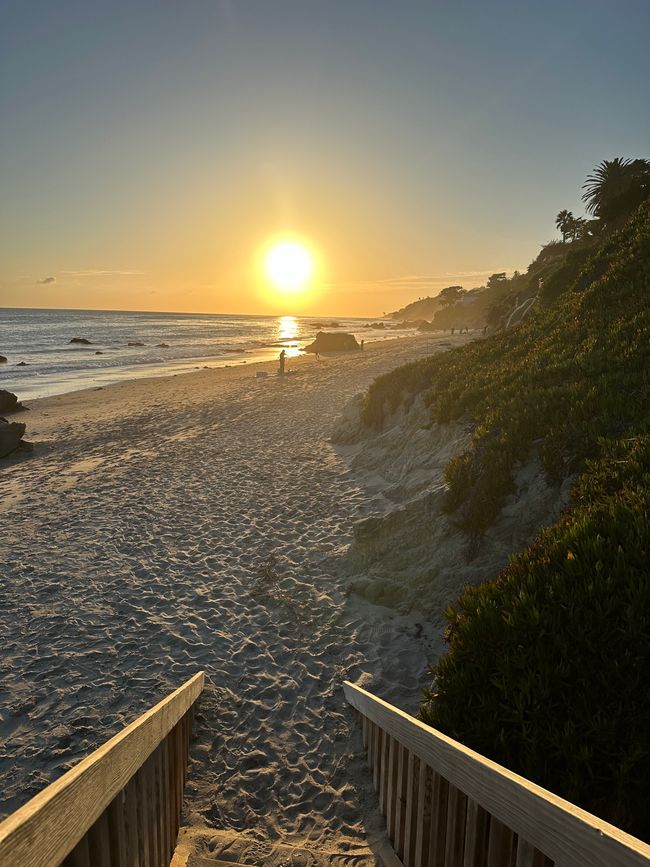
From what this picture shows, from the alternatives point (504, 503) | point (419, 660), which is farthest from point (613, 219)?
point (419, 660)

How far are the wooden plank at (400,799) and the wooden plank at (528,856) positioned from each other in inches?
60.6

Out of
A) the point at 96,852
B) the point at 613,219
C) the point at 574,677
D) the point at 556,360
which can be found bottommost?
the point at 574,677

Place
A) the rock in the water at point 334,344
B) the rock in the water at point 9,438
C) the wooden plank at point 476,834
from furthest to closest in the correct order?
1. the rock in the water at point 334,344
2. the rock in the water at point 9,438
3. the wooden plank at point 476,834

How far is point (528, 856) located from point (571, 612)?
2.31 metres

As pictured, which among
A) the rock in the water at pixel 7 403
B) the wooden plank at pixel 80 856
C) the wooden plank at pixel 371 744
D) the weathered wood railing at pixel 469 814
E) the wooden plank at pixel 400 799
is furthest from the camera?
the rock in the water at pixel 7 403

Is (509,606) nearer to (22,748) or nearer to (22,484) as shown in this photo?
(22,748)

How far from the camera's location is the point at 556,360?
999cm

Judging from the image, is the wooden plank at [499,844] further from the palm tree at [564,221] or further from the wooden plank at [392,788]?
the palm tree at [564,221]

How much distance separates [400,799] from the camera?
3.42 m

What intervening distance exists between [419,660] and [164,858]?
12.2ft

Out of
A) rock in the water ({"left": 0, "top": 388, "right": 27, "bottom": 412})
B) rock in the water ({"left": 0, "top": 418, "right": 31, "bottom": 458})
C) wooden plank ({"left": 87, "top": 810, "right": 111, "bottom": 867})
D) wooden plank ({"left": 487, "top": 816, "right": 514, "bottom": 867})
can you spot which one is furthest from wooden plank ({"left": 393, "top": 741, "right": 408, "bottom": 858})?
rock in the water ({"left": 0, "top": 388, "right": 27, "bottom": 412})

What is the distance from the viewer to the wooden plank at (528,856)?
1870mm

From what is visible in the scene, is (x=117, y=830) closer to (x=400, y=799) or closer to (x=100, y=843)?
(x=100, y=843)

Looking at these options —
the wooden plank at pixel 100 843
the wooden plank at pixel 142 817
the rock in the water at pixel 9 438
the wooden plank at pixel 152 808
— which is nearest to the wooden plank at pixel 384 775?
the wooden plank at pixel 152 808
